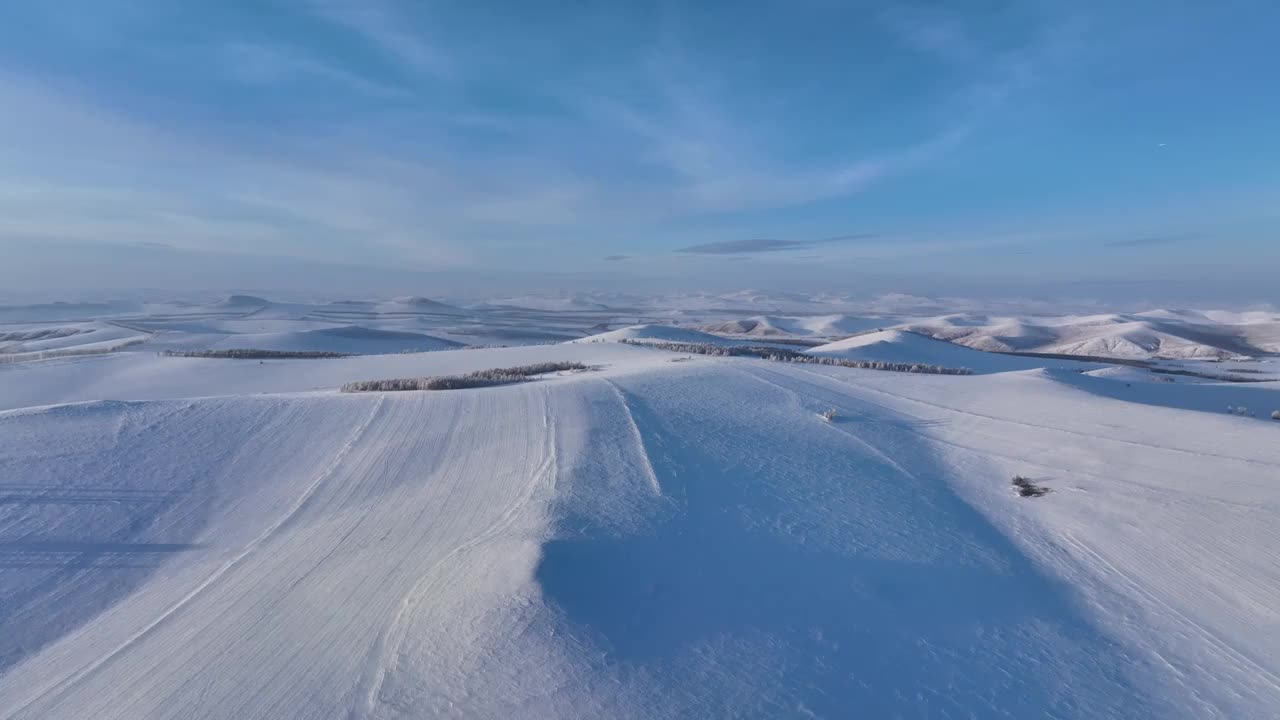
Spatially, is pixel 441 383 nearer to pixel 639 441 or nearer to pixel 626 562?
pixel 639 441

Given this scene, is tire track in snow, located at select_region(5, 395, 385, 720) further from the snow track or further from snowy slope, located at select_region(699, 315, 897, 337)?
snowy slope, located at select_region(699, 315, 897, 337)

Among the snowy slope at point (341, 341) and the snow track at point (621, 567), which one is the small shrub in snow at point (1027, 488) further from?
the snowy slope at point (341, 341)

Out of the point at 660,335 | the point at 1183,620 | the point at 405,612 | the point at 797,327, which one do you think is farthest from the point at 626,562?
the point at 797,327

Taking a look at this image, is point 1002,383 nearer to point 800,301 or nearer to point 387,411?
point 387,411

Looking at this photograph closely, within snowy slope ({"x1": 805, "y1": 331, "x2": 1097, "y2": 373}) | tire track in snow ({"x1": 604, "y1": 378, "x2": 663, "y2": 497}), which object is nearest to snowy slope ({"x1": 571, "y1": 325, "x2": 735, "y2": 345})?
snowy slope ({"x1": 805, "y1": 331, "x2": 1097, "y2": 373})

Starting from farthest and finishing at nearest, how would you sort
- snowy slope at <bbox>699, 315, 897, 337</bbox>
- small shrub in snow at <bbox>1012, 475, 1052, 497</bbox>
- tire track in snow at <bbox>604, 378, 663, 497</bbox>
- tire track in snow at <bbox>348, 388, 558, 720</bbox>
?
snowy slope at <bbox>699, 315, 897, 337</bbox>
small shrub in snow at <bbox>1012, 475, 1052, 497</bbox>
tire track in snow at <bbox>604, 378, 663, 497</bbox>
tire track in snow at <bbox>348, 388, 558, 720</bbox>

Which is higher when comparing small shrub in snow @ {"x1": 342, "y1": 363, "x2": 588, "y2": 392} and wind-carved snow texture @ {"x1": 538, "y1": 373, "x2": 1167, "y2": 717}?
small shrub in snow @ {"x1": 342, "y1": 363, "x2": 588, "y2": 392}

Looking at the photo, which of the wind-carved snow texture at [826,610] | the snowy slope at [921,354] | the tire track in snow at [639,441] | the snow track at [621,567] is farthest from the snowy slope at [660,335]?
the wind-carved snow texture at [826,610]
